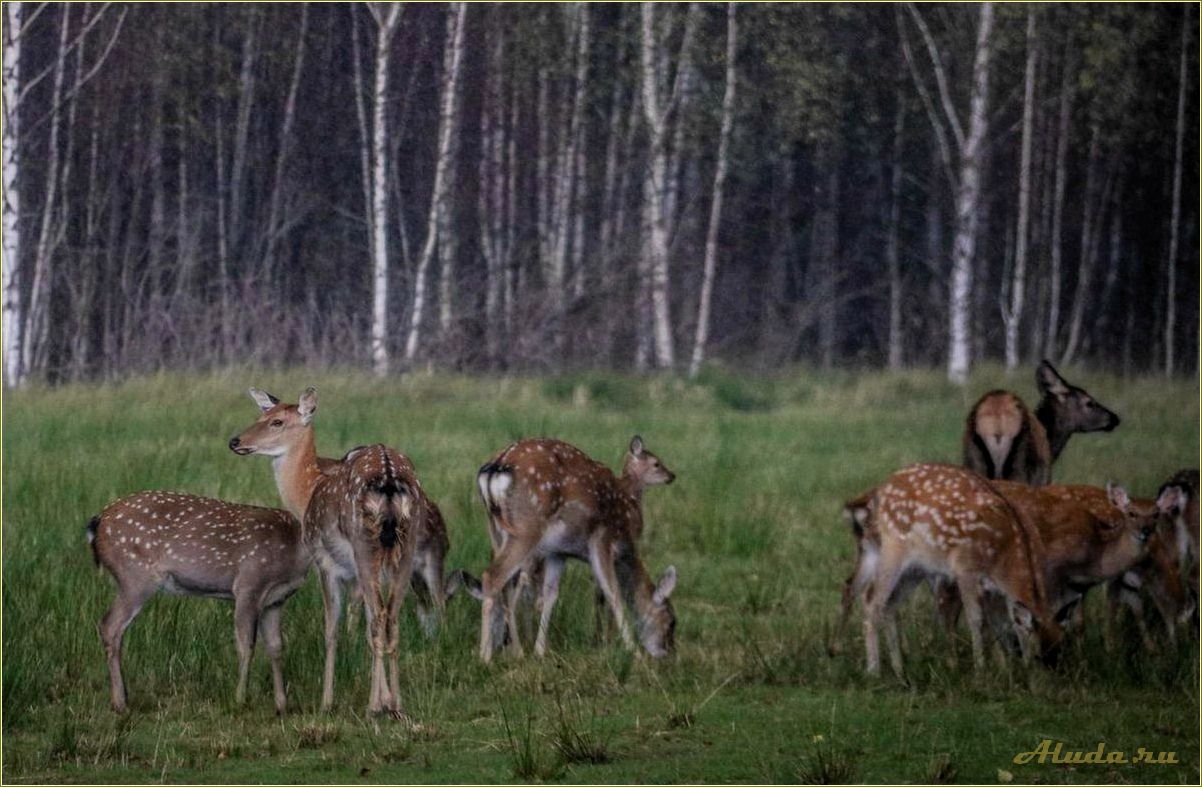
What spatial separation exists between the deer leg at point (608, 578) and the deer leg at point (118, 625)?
5.60 ft

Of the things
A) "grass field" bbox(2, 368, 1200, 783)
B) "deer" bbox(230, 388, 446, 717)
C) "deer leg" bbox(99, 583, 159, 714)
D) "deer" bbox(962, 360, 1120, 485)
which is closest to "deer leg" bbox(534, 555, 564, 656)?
"grass field" bbox(2, 368, 1200, 783)

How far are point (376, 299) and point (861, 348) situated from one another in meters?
9.84

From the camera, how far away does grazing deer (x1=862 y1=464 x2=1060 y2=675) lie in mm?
6031

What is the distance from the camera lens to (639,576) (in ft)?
21.7

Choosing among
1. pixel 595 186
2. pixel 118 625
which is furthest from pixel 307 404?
pixel 595 186

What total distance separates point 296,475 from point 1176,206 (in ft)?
44.5

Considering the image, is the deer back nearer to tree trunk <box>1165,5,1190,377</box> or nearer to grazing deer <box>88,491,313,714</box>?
grazing deer <box>88,491,313,714</box>

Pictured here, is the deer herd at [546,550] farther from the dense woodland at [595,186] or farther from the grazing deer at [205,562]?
the dense woodland at [595,186]

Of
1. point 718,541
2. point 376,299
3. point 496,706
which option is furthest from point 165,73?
point 496,706

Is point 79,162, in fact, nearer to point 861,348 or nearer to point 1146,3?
point 861,348

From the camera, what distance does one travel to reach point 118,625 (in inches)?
207

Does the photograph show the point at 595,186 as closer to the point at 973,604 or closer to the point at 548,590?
the point at 548,590

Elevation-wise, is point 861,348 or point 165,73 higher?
point 165,73

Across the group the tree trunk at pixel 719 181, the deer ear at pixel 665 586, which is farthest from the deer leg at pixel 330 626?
the tree trunk at pixel 719 181
